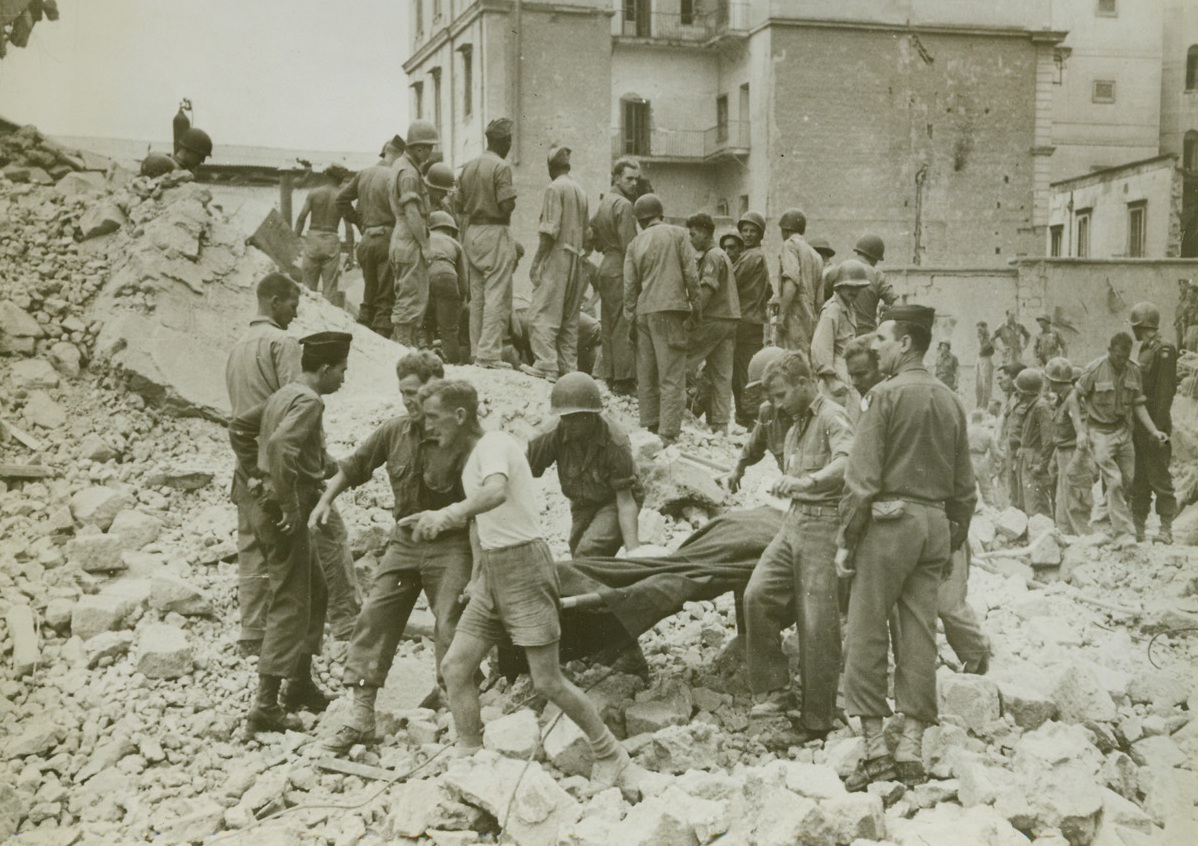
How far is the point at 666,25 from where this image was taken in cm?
2822

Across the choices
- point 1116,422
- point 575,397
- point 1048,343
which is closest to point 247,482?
point 575,397

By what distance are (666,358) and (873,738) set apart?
4.38 m

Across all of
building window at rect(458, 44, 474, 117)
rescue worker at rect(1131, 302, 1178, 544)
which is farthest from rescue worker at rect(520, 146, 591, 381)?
building window at rect(458, 44, 474, 117)

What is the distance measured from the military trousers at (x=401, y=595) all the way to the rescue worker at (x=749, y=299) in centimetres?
486

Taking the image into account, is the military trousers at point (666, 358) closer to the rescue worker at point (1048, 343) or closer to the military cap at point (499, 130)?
the military cap at point (499, 130)

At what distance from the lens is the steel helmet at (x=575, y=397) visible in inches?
230

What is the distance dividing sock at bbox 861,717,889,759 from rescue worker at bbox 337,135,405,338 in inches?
226

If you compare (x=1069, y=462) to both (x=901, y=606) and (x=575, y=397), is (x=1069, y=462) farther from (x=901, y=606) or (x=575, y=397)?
(x=575, y=397)

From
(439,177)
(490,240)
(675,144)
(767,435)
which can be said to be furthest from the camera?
(675,144)

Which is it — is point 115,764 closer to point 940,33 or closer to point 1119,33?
point 1119,33

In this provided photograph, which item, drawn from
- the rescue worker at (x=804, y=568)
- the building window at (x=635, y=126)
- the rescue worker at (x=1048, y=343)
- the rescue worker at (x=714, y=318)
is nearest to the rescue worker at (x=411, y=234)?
the rescue worker at (x=714, y=318)

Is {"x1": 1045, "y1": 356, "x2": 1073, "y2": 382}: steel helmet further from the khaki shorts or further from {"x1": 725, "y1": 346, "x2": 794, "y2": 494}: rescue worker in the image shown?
the khaki shorts

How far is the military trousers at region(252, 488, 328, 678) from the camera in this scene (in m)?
5.49

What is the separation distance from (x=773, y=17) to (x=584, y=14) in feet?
13.3
